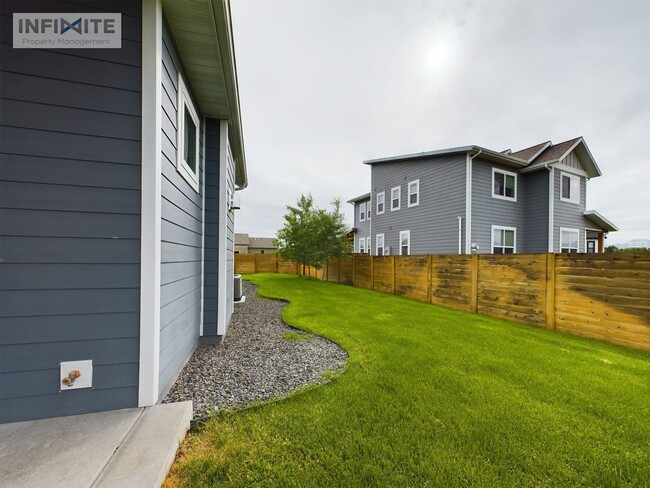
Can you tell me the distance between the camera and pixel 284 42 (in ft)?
22.7

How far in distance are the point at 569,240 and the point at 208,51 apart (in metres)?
15.5

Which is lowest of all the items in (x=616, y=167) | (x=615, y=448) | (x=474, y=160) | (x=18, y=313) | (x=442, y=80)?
(x=615, y=448)

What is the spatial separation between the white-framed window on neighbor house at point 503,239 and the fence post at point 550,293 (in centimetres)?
598

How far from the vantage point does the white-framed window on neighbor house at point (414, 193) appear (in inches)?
489

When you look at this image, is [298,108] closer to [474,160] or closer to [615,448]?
[474,160]

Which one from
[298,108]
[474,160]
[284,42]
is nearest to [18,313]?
[284,42]

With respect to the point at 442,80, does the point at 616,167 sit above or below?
below

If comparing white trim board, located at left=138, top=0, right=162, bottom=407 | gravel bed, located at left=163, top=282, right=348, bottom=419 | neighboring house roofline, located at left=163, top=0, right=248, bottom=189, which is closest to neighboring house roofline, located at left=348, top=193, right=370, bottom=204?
gravel bed, located at left=163, top=282, right=348, bottom=419

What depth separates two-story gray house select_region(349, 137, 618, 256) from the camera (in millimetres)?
10609

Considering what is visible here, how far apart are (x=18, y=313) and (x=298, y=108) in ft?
32.4

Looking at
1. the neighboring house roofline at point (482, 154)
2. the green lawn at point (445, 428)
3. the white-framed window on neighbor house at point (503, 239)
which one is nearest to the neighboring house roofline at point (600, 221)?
the white-framed window on neighbor house at point (503, 239)

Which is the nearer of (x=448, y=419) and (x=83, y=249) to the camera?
(x=83, y=249)

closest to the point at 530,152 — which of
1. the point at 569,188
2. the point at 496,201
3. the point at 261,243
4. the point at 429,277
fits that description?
the point at 569,188

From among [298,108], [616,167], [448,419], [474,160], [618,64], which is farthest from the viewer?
[616,167]
